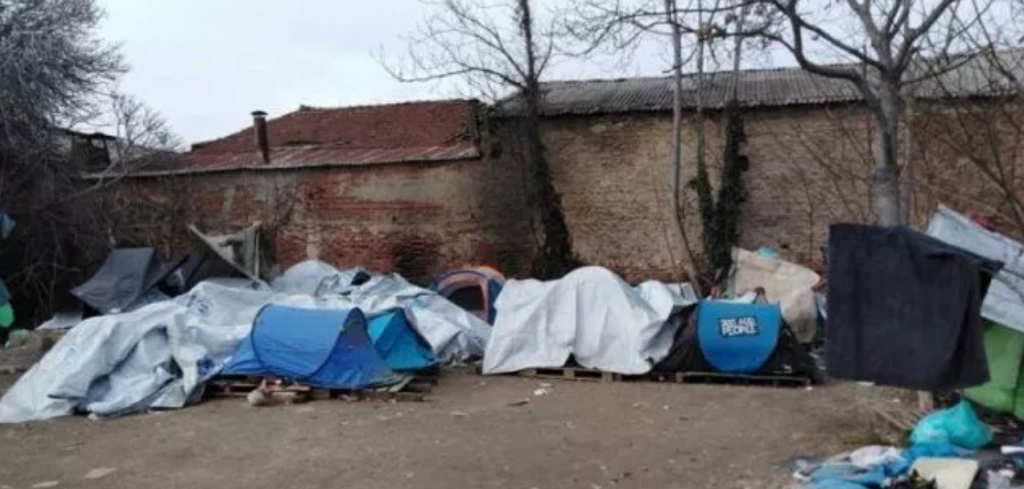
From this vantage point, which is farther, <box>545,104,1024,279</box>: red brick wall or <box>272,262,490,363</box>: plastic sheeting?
<box>545,104,1024,279</box>: red brick wall

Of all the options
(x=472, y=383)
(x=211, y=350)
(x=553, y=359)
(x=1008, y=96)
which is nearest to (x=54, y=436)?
(x=211, y=350)

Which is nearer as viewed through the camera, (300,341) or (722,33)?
(722,33)

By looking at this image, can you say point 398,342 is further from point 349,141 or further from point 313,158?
point 349,141

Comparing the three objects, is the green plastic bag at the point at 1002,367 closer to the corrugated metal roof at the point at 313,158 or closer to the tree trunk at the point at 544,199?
the tree trunk at the point at 544,199

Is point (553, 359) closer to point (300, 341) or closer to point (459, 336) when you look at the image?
point (459, 336)

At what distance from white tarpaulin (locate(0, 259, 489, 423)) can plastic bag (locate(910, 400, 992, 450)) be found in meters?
6.41

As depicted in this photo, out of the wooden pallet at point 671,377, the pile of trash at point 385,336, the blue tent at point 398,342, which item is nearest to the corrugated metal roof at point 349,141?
the pile of trash at point 385,336

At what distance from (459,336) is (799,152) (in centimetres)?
889

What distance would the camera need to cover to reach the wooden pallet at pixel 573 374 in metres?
11.1

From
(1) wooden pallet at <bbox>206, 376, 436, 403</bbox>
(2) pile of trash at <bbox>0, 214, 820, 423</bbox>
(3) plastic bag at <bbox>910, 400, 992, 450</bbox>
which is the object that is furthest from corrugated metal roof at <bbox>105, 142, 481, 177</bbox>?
(3) plastic bag at <bbox>910, 400, 992, 450</bbox>

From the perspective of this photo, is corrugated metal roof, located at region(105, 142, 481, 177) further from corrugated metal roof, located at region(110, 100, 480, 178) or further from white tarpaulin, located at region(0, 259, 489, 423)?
white tarpaulin, located at region(0, 259, 489, 423)

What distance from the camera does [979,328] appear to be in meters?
6.11

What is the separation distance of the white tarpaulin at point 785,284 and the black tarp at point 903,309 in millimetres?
5725

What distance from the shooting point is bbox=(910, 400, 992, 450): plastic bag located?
6.52m
